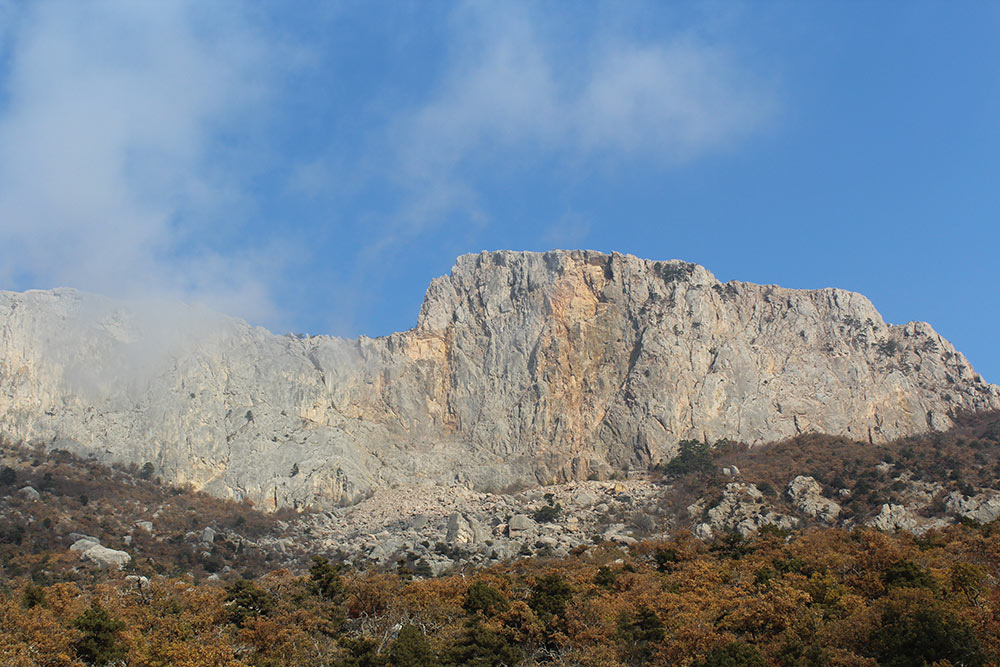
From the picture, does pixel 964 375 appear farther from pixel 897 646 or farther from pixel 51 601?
pixel 51 601

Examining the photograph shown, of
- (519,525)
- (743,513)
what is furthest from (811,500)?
(519,525)

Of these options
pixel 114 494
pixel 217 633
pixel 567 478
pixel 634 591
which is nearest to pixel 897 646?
pixel 634 591

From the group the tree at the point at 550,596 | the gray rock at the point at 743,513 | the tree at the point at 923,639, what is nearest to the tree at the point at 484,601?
the tree at the point at 550,596

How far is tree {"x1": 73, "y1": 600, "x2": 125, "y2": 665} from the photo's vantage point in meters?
37.4

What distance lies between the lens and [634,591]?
1864 inches

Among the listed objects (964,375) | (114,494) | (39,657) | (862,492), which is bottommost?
(39,657)

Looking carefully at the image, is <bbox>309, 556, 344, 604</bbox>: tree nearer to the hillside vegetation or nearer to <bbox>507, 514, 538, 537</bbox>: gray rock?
the hillside vegetation

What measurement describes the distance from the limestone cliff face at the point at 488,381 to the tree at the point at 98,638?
47430 millimetres

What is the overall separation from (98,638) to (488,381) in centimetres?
6474

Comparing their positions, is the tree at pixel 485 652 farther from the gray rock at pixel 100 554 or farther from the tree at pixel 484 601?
the gray rock at pixel 100 554

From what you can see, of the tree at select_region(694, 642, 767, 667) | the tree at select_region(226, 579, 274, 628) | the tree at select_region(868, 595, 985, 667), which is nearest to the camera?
the tree at select_region(868, 595, 985, 667)

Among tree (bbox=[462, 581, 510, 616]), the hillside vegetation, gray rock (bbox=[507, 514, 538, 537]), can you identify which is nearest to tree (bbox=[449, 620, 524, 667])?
the hillside vegetation

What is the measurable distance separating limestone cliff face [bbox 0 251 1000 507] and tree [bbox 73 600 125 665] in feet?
156

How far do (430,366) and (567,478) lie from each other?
66.5ft
